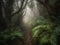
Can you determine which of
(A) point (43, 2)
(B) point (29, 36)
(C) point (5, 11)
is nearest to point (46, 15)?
(A) point (43, 2)

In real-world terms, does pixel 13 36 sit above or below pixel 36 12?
below

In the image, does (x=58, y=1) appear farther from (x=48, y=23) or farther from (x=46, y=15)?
(x=48, y=23)

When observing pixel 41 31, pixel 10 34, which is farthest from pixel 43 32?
pixel 10 34

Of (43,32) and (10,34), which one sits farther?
(10,34)

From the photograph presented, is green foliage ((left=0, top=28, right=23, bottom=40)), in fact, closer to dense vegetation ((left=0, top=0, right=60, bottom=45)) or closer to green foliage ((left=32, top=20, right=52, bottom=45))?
dense vegetation ((left=0, top=0, right=60, bottom=45))

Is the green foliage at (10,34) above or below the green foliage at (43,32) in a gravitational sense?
above

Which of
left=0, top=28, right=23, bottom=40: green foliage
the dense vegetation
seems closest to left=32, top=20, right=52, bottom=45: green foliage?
the dense vegetation

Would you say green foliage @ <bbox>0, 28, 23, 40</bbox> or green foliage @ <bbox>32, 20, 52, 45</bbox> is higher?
green foliage @ <bbox>0, 28, 23, 40</bbox>

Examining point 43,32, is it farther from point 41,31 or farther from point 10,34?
point 10,34

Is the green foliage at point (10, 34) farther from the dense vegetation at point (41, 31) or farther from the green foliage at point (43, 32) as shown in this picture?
the green foliage at point (43, 32)

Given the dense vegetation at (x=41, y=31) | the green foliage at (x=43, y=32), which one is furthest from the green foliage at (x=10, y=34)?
the green foliage at (x=43, y=32)

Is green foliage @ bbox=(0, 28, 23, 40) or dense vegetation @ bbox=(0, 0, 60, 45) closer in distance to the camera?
dense vegetation @ bbox=(0, 0, 60, 45)

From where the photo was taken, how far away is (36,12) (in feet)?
26.6

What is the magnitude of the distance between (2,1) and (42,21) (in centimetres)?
203
